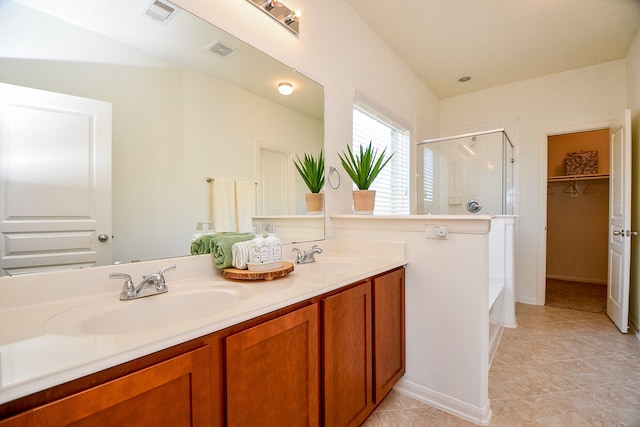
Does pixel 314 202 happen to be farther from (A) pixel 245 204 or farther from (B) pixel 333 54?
(B) pixel 333 54

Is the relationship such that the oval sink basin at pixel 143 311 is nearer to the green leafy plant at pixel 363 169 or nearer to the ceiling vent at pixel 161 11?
the ceiling vent at pixel 161 11

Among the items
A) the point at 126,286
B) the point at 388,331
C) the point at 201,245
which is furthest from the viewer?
the point at 388,331

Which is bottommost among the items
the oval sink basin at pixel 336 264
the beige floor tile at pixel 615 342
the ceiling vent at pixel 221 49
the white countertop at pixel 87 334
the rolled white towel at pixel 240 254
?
the beige floor tile at pixel 615 342

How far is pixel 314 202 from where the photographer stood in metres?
1.90

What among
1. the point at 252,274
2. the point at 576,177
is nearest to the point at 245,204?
the point at 252,274

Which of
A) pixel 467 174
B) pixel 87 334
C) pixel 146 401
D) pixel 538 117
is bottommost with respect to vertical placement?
pixel 146 401

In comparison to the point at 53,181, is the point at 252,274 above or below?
below

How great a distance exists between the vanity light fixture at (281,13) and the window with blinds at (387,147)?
30.9 inches

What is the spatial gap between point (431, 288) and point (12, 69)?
1.92 meters

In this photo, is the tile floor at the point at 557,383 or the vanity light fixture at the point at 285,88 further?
the vanity light fixture at the point at 285,88

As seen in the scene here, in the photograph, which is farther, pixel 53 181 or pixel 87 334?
pixel 53 181

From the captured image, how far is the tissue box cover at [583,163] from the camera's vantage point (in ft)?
13.2

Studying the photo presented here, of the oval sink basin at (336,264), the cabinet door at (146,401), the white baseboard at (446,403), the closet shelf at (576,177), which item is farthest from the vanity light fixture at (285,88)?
the closet shelf at (576,177)

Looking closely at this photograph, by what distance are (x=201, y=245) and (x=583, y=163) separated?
5.17 metres
